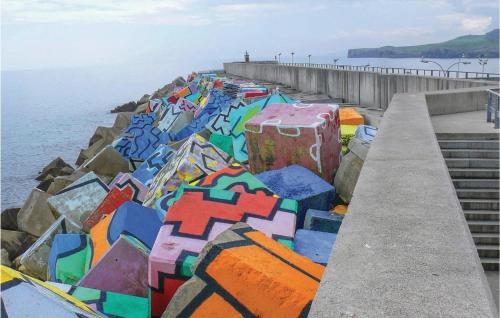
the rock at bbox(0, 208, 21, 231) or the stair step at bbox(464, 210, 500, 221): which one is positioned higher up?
the stair step at bbox(464, 210, 500, 221)

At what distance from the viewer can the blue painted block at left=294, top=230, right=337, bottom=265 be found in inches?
143

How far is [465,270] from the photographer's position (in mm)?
2244

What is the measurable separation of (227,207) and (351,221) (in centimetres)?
120

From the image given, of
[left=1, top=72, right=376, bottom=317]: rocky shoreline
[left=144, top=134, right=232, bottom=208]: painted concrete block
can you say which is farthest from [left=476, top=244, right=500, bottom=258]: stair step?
[left=144, top=134, right=232, bottom=208]: painted concrete block

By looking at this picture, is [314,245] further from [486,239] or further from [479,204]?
[479,204]

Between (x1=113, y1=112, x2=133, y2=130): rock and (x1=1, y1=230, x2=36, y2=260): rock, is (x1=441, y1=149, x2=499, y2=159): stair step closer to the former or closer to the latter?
(x1=1, y1=230, x2=36, y2=260): rock

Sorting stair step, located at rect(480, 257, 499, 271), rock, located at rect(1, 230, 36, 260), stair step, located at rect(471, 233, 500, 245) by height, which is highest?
stair step, located at rect(471, 233, 500, 245)

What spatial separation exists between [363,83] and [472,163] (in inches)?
420

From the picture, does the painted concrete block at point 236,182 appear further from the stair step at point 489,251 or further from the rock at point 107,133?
the rock at point 107,133

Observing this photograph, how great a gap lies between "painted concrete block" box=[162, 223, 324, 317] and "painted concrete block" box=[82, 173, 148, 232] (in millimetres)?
4213

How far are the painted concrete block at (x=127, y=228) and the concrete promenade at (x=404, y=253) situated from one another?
81.4 inches

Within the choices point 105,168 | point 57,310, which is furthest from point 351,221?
point 105,168

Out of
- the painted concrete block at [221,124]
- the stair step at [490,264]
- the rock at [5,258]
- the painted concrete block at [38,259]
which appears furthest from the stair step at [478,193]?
the rock at [5,258]

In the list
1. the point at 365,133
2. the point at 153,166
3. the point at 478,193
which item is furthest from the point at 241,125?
the point at 478,193
